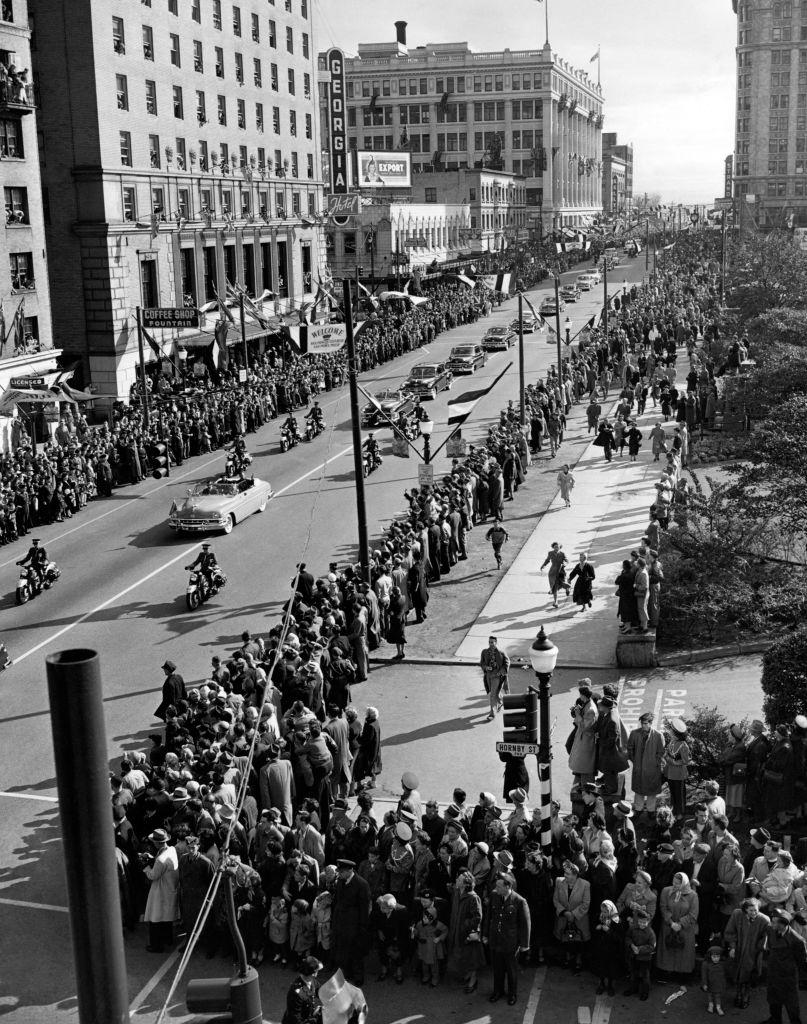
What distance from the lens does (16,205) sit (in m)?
43.6

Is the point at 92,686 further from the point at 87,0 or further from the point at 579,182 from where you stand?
the point at 579,182

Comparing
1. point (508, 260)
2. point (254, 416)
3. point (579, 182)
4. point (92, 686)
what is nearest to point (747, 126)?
point (579, 182)

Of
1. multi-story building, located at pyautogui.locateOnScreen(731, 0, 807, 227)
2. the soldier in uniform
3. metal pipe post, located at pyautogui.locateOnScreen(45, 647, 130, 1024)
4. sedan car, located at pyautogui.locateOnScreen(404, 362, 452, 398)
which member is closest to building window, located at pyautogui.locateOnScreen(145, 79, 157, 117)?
sedan car, located at pyautogui.locateOnScreen(404, 362, 452, 398)

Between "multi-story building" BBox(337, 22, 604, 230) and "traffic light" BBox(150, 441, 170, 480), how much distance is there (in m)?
122

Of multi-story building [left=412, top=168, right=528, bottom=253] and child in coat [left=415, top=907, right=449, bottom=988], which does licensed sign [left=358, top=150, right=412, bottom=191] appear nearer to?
multi-story building [left=412, top=168, right=528, bottom=253]

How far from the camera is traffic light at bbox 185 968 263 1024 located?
487 cm

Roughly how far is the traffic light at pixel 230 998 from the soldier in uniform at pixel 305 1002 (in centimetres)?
506

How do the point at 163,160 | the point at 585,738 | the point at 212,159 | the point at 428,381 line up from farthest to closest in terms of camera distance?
the point at 212,159
the point at 163,160
the point at 428,381
the point at 585,738

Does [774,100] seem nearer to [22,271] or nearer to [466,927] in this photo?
[22,271]

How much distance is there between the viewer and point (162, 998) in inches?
475

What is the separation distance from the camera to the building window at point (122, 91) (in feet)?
176

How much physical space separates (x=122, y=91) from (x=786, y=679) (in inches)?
1865

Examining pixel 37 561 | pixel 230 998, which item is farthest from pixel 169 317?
pixel 230 998

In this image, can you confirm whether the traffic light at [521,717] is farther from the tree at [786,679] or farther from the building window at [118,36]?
the building window at [118,36]
